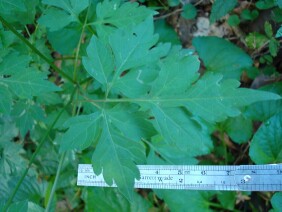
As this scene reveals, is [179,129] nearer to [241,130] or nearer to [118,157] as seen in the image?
[118,157]

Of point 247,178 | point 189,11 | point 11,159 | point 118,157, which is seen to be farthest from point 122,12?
point 11,159

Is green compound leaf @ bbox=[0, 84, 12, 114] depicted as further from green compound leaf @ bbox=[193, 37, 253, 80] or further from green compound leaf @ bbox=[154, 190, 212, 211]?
green compound leaf @ bbox=[193, 37, 253, 80]

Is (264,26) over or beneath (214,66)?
over

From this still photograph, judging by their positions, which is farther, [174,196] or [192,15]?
[192,15]

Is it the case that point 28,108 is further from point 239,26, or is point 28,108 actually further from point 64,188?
point 239,26

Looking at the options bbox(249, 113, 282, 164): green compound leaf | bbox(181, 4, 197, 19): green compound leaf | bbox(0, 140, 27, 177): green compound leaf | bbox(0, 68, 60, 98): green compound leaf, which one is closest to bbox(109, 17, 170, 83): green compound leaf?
bbox(0, 68, 60, 98): green compound leaf

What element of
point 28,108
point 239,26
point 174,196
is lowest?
point 174,196

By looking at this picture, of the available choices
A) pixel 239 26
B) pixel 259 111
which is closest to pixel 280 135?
pixel 259 111

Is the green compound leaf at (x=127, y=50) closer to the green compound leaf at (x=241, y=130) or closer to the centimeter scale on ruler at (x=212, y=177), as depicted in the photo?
the centimeter scale on ruler at (x=212, y=177)
